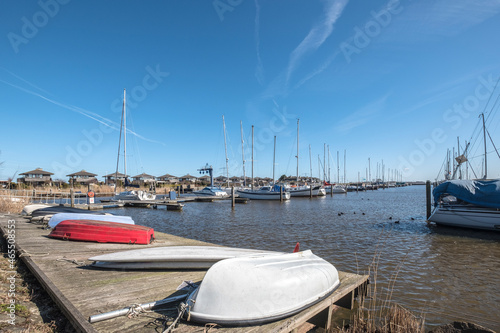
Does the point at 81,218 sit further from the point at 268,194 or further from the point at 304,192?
the point at 304,192

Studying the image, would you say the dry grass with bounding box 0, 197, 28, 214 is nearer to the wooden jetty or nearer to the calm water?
the calm water

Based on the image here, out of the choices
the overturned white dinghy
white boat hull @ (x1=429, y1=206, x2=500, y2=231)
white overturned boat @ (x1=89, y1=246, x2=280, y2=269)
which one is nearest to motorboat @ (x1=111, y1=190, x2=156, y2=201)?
white boat hull @ (x1=429, y1=206, x2=500, y2=231)

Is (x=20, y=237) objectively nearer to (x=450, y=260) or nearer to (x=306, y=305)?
(x=306, y=305)

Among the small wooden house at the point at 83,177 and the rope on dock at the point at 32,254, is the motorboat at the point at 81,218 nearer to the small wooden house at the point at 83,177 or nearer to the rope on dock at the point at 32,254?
the rope on dock at the point at 32,254

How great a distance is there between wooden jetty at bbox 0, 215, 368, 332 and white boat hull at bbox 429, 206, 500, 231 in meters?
12.4

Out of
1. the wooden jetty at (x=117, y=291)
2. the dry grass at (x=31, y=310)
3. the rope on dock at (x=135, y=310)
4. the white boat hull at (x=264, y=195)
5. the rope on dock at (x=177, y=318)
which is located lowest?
the white boat hull at (x=264, y=195)

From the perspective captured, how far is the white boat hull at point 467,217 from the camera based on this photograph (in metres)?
13.0

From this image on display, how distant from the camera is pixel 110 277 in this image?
4492mm

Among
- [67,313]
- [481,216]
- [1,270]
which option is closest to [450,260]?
[481,216]

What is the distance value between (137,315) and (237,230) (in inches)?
472

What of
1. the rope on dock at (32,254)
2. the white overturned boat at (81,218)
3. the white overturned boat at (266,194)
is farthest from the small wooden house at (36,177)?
the rope on dock at (32,254)

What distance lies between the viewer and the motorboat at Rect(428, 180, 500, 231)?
43.1 ft

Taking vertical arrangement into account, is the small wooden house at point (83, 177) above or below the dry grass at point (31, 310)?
above

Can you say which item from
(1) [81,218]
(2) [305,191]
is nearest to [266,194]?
(2) [305,191]
